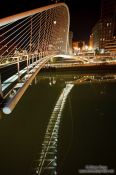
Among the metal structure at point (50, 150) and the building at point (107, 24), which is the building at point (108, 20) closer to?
the building at point (107, 24)

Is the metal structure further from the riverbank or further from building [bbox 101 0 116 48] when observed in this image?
building [bbox 101 0 116 48]

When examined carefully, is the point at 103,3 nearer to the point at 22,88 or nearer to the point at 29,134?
the point at 29,134

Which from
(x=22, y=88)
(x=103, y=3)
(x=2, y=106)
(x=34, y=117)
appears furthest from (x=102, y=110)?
(x=103, y=3)

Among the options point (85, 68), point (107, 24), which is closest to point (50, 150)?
point (85, 68)

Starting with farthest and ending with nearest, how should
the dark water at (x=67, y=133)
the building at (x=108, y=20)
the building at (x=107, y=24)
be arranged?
the building at (x=108, y=20)
the building at (x=107, y=24)
the dark water at (x=67, y=133)

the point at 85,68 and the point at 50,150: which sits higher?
the point at 85,68

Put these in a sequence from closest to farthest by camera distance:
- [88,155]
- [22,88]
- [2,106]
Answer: [2,106] < [22,88] < [88,155]

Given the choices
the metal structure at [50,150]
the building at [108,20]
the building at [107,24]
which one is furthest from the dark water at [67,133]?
the building at [108,20]

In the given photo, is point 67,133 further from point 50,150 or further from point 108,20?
point 108,20
